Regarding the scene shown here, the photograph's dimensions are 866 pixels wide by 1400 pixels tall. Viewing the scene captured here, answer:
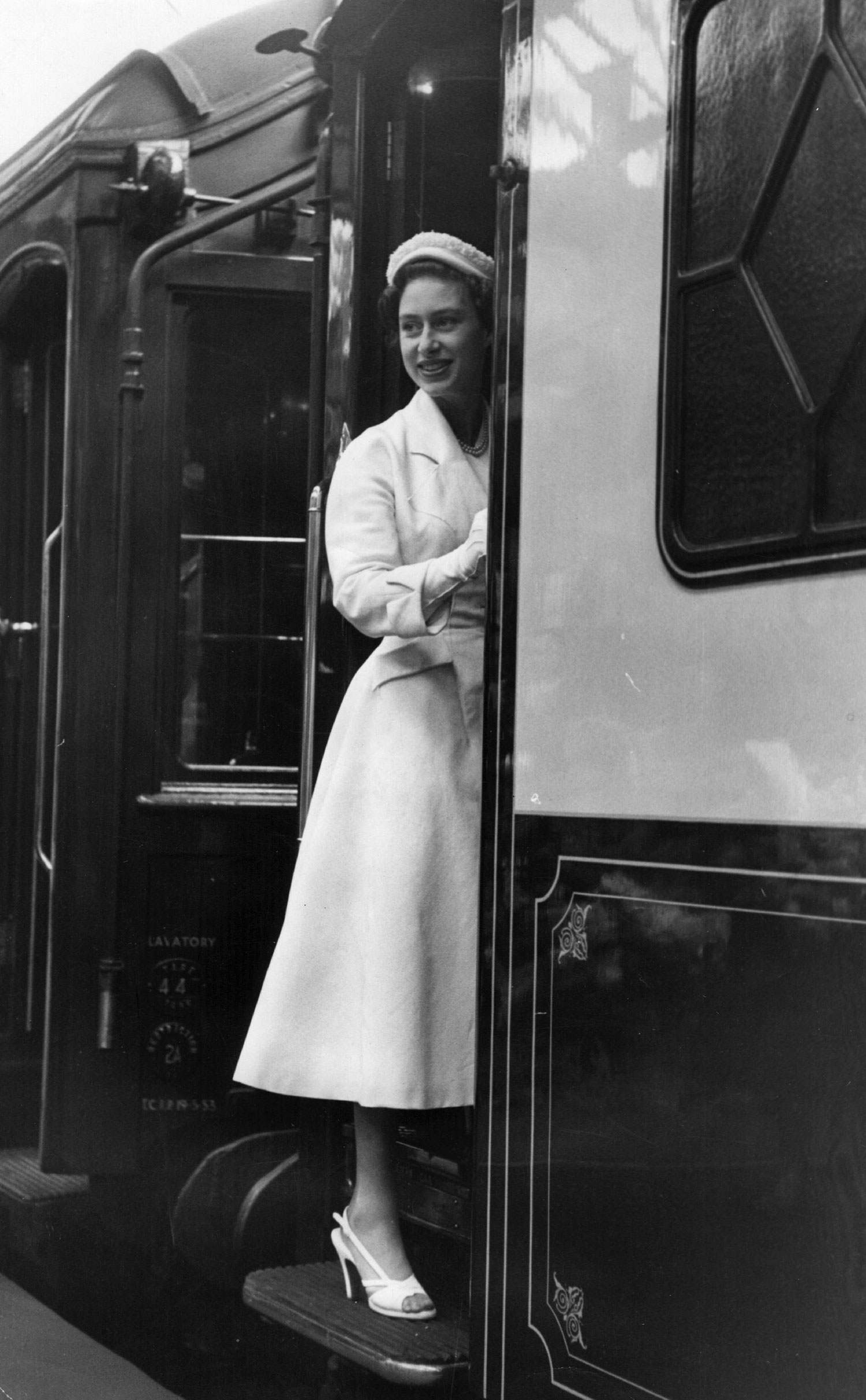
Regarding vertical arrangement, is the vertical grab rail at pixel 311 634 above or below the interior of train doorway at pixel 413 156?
below

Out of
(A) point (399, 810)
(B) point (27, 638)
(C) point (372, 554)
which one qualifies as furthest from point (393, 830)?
(B) point (27, 638)

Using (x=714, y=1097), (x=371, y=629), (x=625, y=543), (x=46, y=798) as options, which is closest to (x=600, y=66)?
(x=625, y=543)

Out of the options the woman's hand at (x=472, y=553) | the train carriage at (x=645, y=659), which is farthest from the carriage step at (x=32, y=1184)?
the woman's hand at (x=472, y=553)

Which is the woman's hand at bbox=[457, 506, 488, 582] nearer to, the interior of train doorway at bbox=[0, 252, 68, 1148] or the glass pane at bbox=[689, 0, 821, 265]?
the glass pane at bbox=[689, 0, 821, 265]

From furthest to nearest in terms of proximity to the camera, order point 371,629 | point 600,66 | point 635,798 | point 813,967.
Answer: point 371,629, point 600,66, point 635,798, point 813,967

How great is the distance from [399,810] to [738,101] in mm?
1283

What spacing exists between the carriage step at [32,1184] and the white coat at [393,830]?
1.42 metres

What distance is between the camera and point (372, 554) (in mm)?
2797

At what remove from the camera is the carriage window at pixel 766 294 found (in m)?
1.71

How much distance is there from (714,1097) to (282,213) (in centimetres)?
289

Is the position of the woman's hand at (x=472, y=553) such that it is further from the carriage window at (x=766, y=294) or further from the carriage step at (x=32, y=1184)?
the carriage step at (x=32, y=1184)

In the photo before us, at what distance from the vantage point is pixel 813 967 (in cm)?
169

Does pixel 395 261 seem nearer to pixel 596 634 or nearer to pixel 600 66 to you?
pixel 600 66

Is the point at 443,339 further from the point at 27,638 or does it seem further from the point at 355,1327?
the point at 27,638
